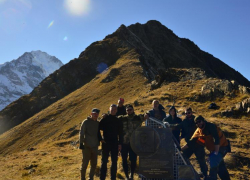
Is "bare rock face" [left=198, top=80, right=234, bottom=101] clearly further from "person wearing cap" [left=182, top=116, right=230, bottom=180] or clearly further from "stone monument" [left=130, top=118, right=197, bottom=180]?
"stone monument" [left=130, top=118, right=197, bottom=180]

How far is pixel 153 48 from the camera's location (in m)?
87.2

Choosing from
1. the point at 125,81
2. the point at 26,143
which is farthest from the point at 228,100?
the point at 26,143

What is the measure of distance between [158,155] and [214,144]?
1.97 m

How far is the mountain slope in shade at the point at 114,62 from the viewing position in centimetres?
6431

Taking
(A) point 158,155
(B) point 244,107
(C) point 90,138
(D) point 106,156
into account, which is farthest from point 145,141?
(B) point 244,107

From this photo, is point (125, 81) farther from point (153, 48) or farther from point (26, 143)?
point (153, 48)

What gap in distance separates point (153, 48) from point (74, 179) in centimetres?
8120

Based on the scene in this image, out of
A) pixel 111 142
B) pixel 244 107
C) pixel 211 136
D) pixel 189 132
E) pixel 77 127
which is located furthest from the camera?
pixel 77 127

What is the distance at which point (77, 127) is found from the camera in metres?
29.9

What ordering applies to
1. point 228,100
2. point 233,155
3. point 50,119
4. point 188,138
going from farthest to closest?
point 50,119 → point 228,100 → point 233,155 → point 188,138

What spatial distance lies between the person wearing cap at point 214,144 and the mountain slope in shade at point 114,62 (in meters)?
46.3

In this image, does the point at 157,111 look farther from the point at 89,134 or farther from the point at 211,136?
the point at 89,134

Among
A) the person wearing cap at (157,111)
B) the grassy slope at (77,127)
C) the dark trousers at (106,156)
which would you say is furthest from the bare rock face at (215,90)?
the dark trousers at (106,156)

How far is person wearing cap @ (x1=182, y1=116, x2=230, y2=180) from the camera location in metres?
7.17
